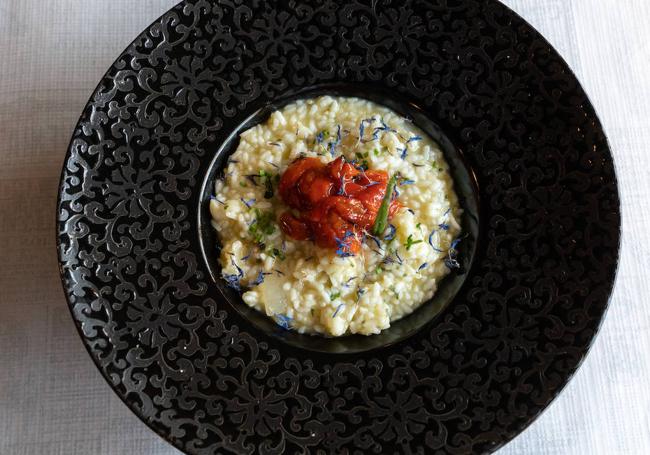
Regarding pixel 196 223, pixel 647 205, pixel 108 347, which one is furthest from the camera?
pixel 647 205

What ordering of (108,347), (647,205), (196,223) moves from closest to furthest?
(108,347) → (196,223) → (647,205)

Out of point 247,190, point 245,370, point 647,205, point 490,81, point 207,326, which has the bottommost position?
point 245,370

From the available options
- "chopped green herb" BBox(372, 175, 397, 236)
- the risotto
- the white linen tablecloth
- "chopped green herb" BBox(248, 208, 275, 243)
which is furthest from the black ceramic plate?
the white linen tablecloth

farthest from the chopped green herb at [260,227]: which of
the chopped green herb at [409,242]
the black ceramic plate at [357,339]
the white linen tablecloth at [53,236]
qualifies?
the white linen tablecloth at [53,236]

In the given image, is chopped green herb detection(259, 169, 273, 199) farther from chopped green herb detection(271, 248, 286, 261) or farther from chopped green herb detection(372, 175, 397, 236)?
chopped green herb detection(372, 175, 397, 236)

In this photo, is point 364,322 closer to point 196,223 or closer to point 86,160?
point 196,223

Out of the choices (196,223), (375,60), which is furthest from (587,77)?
(196,223)

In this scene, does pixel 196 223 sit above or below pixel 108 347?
above

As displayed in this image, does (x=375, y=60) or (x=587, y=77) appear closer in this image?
(x=375, y=60)

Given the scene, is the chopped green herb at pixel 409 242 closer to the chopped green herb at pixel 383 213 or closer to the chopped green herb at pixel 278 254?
the chopped green herb at pixel 383 213
